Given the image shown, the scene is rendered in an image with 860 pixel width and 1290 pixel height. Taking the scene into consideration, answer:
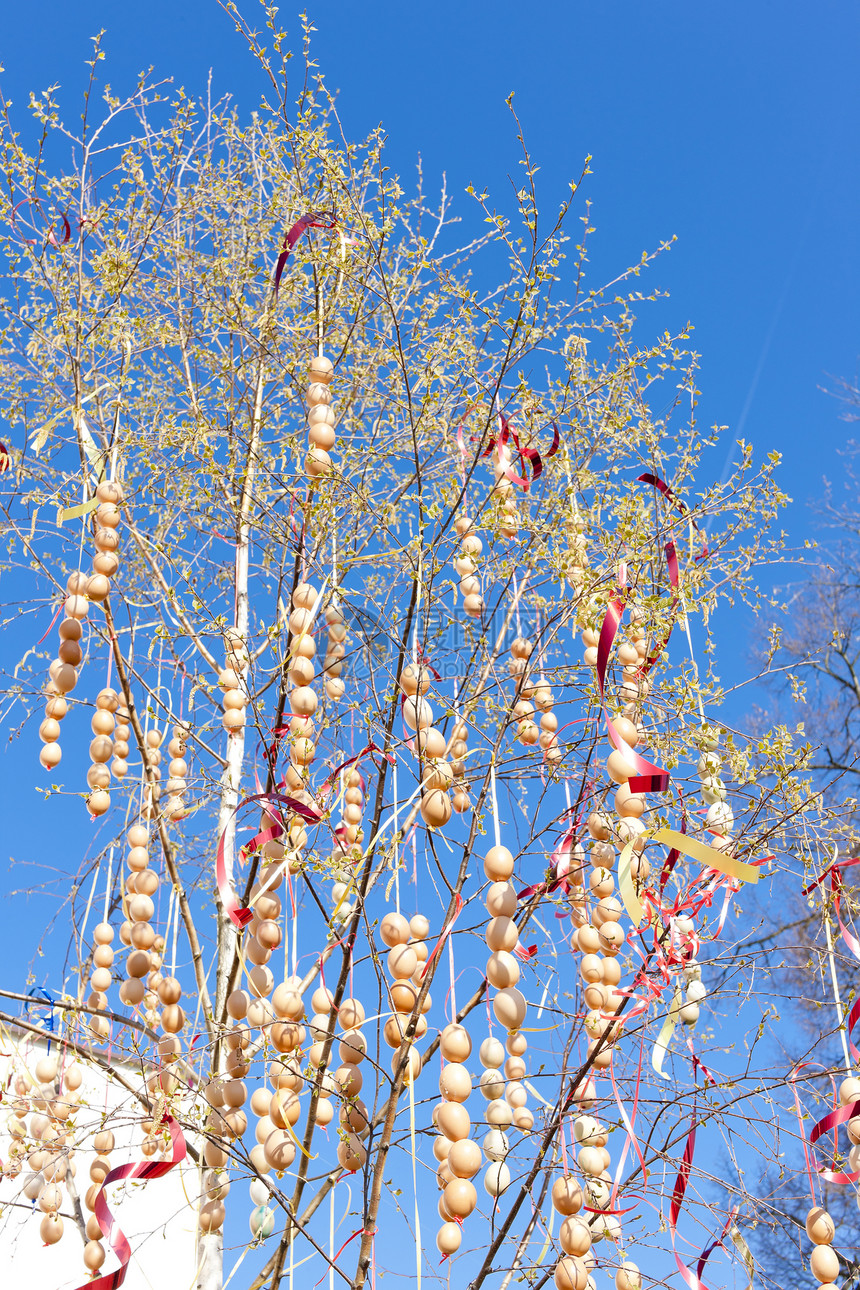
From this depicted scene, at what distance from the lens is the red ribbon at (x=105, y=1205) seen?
1.75 m

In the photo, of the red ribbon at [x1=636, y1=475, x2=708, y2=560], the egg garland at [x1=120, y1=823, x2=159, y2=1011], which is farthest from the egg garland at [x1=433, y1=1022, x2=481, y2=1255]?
the red ribbon at [x1=636, y1=475, x2=708, y2=560]

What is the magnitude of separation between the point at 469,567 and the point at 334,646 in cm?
77

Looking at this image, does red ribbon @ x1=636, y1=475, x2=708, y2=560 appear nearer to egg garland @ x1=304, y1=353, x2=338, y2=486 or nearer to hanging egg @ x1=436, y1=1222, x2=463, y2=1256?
egg garland @ x1=304, y1=353, x2=338, y2=486

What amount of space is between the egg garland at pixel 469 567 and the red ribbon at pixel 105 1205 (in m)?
1.16

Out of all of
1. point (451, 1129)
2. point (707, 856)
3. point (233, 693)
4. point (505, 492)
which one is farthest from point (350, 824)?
point (707, 856)

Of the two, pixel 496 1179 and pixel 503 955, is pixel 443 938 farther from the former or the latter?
pixel 496 1179

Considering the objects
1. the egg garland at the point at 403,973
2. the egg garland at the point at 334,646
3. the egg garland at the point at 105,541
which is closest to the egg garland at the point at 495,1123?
the egg garland at the point at 403,973

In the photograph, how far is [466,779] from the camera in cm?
214

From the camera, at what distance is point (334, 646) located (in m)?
2.88

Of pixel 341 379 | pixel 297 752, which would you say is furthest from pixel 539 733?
pixel 341 379

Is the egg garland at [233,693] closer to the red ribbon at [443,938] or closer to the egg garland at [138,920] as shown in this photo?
the egg garland at [138,920]

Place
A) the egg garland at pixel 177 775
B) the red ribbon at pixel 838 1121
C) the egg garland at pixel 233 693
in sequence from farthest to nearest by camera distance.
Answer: the egg garland at pixel 177 775
the egg garland at pixel 233 693
the red ribbon at pixel 838 1121

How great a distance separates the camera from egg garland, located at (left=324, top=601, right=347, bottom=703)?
2.83 meters

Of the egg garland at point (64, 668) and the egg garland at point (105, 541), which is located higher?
the egg garland at point (105, 541)
